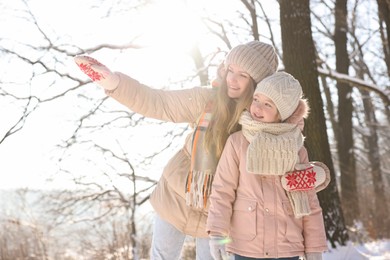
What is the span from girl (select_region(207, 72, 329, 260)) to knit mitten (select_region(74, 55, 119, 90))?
75 centimetres

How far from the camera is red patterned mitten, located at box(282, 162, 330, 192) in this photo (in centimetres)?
291

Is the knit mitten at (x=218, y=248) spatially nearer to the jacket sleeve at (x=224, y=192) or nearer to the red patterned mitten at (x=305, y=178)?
the jacket sleeve at (x=224, y=192)

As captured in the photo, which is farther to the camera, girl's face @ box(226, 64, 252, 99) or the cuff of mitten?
girl's face @ box(226, 64, 252, 99)

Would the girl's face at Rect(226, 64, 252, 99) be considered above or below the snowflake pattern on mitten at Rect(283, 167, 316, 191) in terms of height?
above

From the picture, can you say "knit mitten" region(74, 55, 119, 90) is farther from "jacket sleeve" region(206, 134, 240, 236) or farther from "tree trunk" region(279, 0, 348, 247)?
"tree trunk" region(279, 0, 348, 247)

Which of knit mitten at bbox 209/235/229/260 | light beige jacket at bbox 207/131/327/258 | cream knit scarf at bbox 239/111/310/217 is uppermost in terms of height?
cream knit scarf at bbox 239/111/310/217

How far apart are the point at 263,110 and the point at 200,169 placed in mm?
549

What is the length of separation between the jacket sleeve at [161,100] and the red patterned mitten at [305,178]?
2.31 ft

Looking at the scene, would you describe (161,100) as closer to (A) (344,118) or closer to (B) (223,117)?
(B) (223,117)

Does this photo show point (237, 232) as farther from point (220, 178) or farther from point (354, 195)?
point (354, 195)

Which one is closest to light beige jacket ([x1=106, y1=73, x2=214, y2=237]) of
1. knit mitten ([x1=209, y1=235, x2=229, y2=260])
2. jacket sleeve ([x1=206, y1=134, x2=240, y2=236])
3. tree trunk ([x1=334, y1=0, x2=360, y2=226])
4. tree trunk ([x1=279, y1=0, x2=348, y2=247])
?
jacket sleeve ([x1=206, y1=134, x2=240, y2=236])

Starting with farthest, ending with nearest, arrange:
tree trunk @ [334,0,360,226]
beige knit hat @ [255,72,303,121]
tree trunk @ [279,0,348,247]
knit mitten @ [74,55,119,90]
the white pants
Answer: tree trunk @ [334,0,360,226] → tree trunk @ [279,0,348,247] → the white pants → knit mitten @ [74,55,119,90] → beige knit hat @ [255,72,303,121]

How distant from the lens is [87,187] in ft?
32.7

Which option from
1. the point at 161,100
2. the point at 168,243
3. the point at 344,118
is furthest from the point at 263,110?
the point at 344,118
